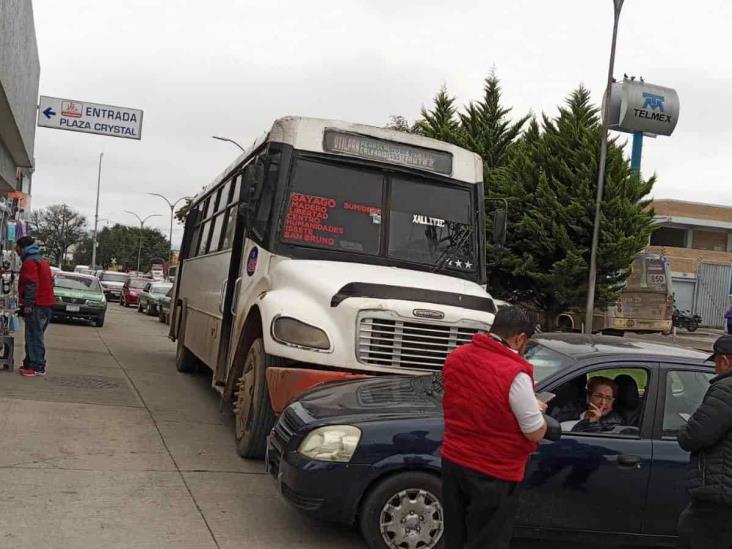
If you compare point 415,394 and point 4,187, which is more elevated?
point 4,187

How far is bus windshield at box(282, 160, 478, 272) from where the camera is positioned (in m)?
7.34

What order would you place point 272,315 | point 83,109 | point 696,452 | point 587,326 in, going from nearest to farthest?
point 696,452, point 272,315, point 587,326, point 83,109

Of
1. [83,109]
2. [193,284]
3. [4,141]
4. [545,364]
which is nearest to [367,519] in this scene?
[545,364]

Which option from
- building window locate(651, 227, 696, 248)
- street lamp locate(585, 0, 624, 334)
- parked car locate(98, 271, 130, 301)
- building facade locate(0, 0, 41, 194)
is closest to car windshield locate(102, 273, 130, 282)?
parked car locate(98, 271, 130, 301)

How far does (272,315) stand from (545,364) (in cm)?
233

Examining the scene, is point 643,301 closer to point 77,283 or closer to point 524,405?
point 77,283

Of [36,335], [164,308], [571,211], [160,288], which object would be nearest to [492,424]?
[36,335]

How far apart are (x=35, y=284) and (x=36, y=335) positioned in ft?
2.28

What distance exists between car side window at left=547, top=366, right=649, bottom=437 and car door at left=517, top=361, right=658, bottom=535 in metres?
0.13

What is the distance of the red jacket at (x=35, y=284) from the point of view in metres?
10.2

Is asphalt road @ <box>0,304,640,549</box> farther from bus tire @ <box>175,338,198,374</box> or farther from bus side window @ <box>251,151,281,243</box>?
bus side window @ <box>251,151,281,243</box>

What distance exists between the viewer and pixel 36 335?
10398 mm

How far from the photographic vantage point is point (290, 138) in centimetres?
741

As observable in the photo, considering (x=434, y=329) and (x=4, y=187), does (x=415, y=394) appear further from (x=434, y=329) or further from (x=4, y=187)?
(x=4, y=187)
